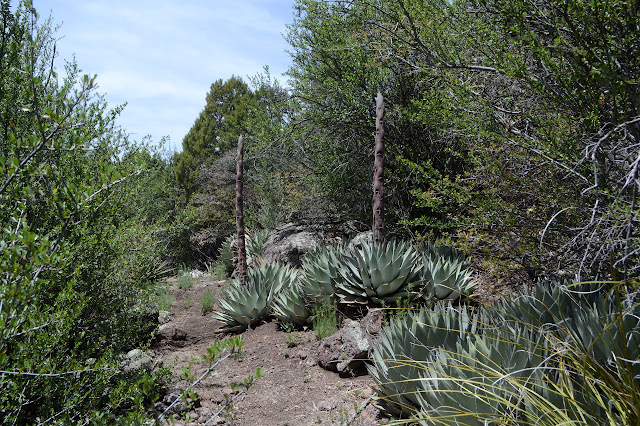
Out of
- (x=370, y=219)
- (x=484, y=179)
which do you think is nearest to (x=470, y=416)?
(x=484, y=179)

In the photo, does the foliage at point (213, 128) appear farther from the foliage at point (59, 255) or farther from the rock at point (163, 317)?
the foliage at point (59, 255)

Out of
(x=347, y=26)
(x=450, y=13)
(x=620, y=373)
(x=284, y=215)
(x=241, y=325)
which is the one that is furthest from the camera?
(x=284, y=215)

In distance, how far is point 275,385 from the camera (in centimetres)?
518

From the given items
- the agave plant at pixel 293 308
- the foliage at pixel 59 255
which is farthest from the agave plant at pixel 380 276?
the foliage at pixel 59 255

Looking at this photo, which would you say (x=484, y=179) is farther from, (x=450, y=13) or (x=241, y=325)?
(x=241, y=325)

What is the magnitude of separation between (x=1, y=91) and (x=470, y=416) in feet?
14.2

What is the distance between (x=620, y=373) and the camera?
2693 mm

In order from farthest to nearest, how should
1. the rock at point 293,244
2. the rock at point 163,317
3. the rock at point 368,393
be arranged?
the rock at point 293,244, the rock at point 163,317, the rock at point 368,393

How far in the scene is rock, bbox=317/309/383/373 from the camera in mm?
5039

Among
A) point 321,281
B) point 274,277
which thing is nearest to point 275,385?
point 321,281

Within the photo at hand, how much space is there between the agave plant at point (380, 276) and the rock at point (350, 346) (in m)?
0.51

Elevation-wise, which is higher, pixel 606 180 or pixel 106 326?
pixel 606 180

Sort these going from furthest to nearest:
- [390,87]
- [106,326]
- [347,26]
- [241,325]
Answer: [390,87] < [347,26] < [241,325] < [106,326]

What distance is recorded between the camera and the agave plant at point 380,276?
6027mm
